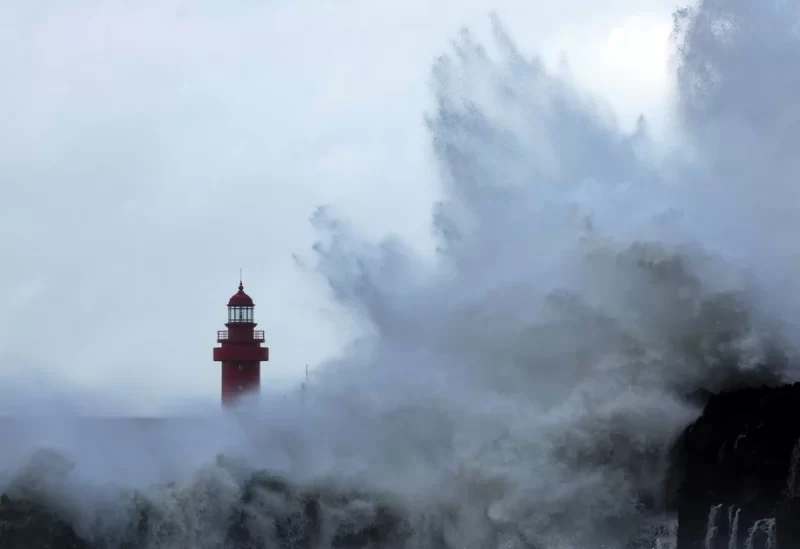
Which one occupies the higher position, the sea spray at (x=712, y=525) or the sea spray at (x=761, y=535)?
the sea spray at (x=712, y=525)

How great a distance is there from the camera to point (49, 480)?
1470 inches

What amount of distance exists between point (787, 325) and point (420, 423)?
809 centimetres

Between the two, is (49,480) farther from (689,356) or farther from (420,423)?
(689,356)

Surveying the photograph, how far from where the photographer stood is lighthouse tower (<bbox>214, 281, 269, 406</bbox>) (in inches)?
1935

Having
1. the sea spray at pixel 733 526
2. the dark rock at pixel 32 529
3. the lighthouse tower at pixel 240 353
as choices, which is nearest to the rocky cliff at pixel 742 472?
the sea spray at pixel 733 526

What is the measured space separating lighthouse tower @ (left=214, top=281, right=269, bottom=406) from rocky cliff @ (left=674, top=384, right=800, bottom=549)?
1727 cm

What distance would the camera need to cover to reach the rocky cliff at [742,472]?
31266 millimetres

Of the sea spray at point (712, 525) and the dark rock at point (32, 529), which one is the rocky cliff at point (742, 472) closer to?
the sea spray at point (712, 525)

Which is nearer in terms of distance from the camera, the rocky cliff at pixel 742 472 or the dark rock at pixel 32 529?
the rocky cliff at pixel 742 472

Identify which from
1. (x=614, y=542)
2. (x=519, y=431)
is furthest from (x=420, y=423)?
(x=614, y=542)

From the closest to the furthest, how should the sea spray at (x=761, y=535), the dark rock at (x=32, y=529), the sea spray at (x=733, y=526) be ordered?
the sea spray at (x=761, y=535), the sea spray at (x=733, y=526), the dark rock at (x=32, y=529)

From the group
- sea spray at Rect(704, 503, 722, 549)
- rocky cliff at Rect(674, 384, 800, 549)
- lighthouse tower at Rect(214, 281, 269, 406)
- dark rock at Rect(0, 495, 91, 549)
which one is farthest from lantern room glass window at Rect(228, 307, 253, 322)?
sea spray at Rect(704, 503, 722, 549)

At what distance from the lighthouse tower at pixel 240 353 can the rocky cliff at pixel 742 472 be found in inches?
680

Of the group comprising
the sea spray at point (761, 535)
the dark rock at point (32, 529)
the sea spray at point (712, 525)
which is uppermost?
the dark rock at point (32, 529)
